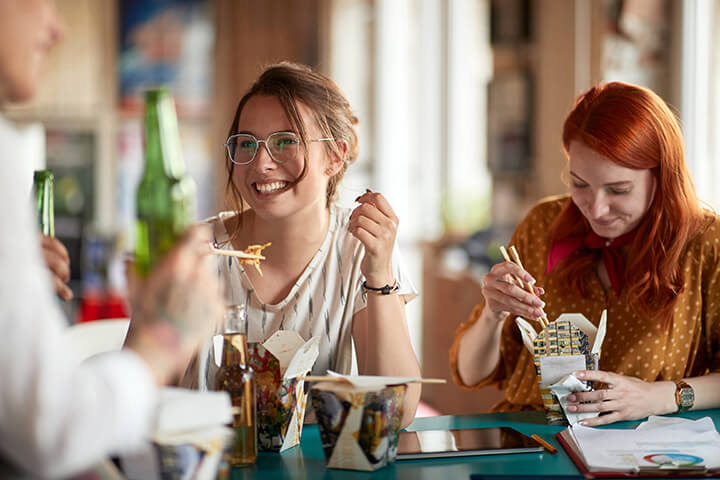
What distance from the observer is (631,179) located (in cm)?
159

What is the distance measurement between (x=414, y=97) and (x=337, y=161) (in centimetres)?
346

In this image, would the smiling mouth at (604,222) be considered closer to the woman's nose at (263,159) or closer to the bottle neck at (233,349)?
the woman's nose at (263,159)

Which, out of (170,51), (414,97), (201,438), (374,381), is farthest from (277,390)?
(170,51)

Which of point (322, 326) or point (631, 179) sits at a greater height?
point (631, 179)

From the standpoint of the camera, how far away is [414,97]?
16.4ft

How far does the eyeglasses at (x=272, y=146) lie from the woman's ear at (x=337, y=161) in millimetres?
111

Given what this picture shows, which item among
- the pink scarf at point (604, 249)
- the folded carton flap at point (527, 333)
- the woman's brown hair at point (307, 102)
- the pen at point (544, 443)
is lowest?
the pen at point (544, 443)

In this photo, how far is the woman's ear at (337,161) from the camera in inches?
64.6

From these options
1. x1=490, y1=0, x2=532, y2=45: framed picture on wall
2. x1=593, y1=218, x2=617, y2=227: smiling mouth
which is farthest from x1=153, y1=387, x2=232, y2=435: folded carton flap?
x1=490, y1=0, x2=532, y2=45: framed picture on wall

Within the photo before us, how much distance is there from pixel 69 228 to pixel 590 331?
5779 millimetres

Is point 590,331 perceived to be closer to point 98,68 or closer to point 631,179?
point 631,179

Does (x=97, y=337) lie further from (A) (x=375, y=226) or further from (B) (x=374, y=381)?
(B) (x=374, y=381)

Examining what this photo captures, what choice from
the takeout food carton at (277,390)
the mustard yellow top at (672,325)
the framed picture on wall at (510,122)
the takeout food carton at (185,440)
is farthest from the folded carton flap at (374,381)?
the framed picture on wall at (510,122)

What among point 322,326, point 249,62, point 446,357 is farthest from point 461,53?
point 322,326
